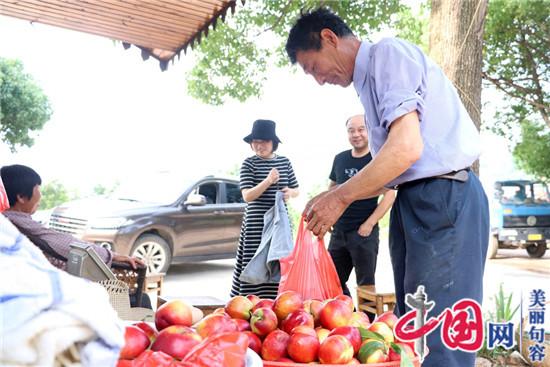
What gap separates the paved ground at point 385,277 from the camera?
25.1 feet

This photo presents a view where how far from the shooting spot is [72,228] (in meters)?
8.28

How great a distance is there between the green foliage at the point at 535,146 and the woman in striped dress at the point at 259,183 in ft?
27.2

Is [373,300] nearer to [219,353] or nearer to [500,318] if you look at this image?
[500,318]

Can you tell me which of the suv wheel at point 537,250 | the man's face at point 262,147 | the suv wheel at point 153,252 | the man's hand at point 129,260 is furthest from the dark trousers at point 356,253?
the suv wheel at point 537,250

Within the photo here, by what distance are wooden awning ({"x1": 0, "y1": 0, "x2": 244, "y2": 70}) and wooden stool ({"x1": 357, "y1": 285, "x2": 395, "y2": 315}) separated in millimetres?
2230

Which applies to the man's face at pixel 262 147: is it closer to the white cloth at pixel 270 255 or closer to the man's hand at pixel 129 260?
the white cloth at pixel 270 255

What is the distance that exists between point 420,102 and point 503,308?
289 centimetres

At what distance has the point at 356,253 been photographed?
4.15 meters

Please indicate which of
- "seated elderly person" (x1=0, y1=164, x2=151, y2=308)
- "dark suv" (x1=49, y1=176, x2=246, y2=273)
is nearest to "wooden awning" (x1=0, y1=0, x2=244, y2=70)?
"seated elderly person" (x1=0, y1=164, x2=151, y2=308)

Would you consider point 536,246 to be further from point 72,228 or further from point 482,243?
point 482,243

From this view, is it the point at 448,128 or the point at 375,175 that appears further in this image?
the point at 448,128

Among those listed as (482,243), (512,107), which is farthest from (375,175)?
(512,107)

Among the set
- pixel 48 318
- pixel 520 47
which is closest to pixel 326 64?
pixel 48 318

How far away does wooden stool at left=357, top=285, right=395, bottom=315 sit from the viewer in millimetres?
3928
